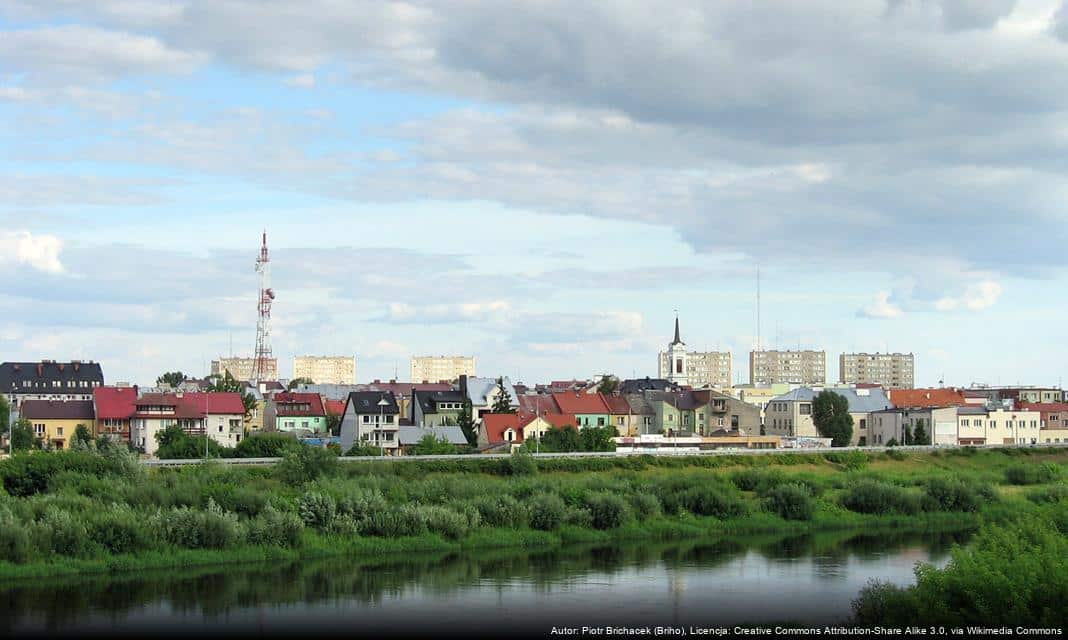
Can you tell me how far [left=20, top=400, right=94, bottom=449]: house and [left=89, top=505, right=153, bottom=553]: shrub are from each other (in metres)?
51.2

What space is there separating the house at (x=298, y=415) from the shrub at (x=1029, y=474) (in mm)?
53860

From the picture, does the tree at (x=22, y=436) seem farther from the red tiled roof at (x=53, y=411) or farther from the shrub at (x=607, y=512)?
the shrub at (x=607, y=512)

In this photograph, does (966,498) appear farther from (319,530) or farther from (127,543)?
(127,543)

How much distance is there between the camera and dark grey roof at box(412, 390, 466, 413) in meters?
105

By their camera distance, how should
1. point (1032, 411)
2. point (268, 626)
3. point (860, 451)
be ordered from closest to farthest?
1. point (268, 626)
2. point (860, 451)
3. point (1032, 411)

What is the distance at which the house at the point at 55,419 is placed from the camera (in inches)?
3686

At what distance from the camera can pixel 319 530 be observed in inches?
1927

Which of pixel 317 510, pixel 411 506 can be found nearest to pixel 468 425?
pixel 411 506

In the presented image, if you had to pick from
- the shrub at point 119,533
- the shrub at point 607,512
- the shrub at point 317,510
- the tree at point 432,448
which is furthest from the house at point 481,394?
the shrub at point 119,533

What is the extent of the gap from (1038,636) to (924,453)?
6082cm

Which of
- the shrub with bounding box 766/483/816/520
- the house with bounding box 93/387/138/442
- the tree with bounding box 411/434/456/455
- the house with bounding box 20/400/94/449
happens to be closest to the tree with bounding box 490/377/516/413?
the tree with bounding box 411/434/456/455

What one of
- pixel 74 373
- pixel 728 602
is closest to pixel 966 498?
pixel 728 602

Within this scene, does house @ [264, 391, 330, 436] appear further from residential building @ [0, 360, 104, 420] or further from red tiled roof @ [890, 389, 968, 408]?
red tiled roof @ [890, 389, 968, 408]

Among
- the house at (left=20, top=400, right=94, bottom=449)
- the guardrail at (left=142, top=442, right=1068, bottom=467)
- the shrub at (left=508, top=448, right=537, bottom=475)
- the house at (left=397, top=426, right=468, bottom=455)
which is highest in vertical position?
the house at (left=20, top=400, right=94, bottom=449)
